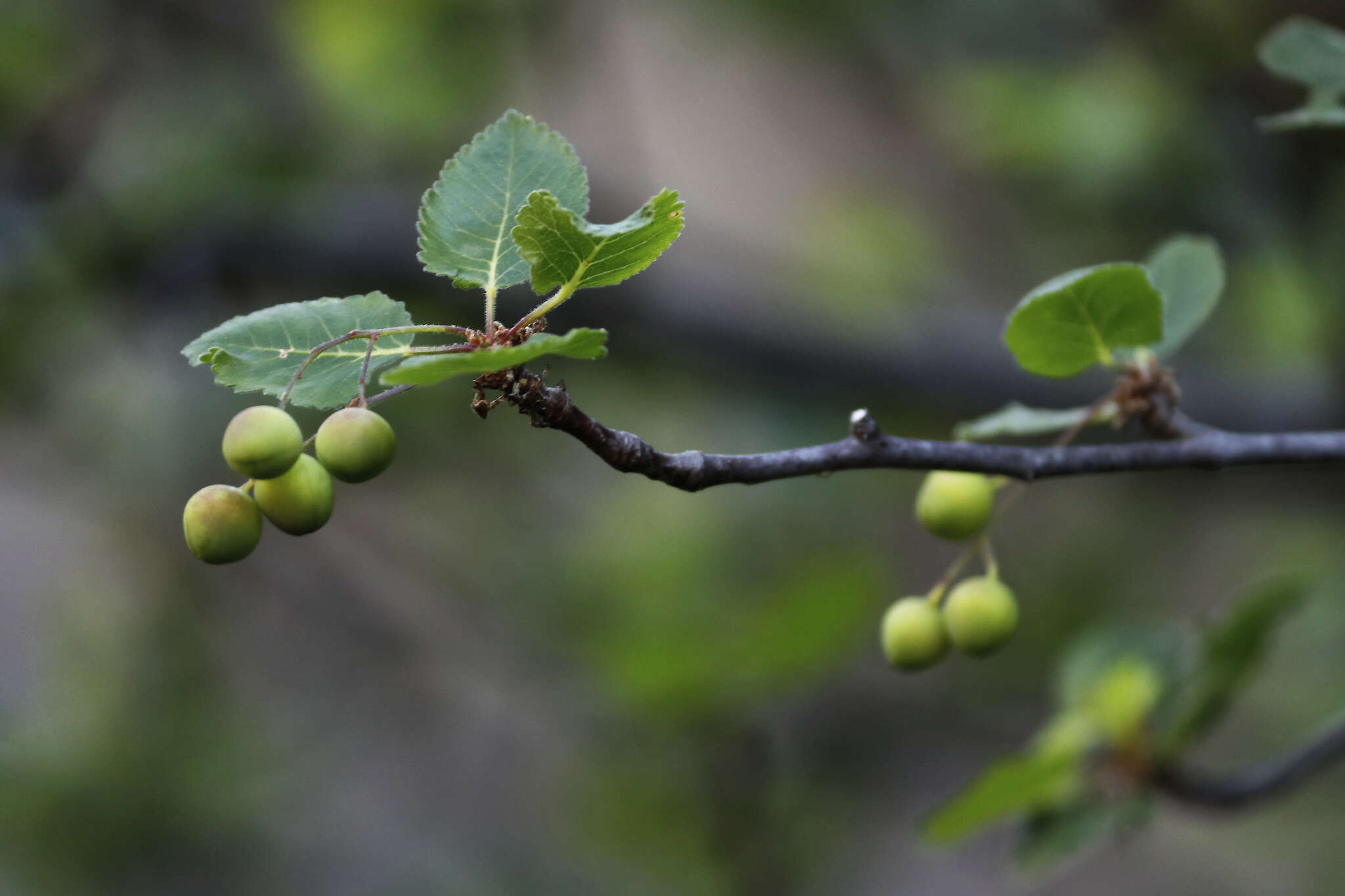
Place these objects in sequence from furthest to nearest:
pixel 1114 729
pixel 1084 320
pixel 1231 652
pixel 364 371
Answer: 1. pixel 1114 729
2. pixel 1231 652
3. pixel 1084 320
4. pixel 364 371

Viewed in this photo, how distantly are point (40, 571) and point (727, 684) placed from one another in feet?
9.68

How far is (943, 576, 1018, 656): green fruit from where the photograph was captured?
2.52ft

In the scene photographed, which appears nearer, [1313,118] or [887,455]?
[887,455]

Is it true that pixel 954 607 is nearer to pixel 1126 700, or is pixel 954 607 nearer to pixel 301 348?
pixel 301 348

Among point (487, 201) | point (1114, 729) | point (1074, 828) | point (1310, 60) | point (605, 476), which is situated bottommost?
point (1074, 828)

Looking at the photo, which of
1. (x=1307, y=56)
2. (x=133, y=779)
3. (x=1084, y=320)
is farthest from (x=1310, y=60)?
(x=133, y=779)

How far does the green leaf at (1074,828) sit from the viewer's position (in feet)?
3.88

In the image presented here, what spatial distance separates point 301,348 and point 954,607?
0.46 meters

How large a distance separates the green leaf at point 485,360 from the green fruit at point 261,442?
0.25 ft

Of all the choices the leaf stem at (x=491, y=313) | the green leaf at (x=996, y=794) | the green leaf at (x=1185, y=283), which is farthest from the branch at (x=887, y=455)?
the green leaf at (x=996, y=794)

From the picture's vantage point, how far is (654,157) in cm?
386

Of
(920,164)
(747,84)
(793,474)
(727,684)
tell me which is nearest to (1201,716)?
(727,684)

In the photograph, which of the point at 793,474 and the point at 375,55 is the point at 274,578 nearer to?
the point at 375,55

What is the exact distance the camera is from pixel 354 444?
0.53 m
